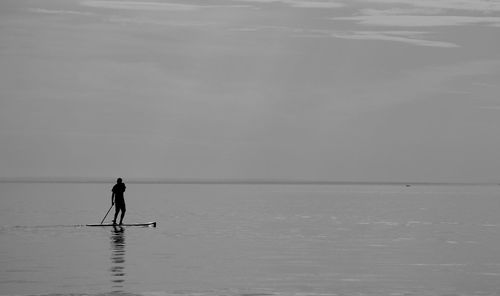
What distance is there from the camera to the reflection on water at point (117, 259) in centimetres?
2301

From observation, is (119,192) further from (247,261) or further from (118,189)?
(247,261)

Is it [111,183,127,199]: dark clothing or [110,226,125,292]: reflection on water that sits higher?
[111,183,127,199]: dark clothing

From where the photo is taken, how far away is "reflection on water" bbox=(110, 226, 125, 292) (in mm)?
23009

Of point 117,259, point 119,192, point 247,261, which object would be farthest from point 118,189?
point 247,261

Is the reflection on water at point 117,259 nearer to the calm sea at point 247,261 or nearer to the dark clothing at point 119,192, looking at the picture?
the calm sea at point 247,261

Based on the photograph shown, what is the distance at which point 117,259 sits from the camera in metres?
29.2

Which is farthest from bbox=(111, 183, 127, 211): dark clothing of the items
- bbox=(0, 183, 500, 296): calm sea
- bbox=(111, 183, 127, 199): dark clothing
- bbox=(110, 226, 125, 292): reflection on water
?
bbox=(110, 226, 125, 292): reflection on water

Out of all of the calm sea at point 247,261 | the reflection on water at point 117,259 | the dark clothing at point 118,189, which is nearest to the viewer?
the calm sea at point 247,261

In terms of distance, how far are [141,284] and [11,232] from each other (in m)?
21.5

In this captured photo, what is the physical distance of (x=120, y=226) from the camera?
47.3 m

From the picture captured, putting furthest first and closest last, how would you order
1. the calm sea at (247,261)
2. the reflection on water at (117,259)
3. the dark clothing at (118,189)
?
the dark clothing at (118,189) → the reflection on water at (117,259) → the calm sea at (247,261)

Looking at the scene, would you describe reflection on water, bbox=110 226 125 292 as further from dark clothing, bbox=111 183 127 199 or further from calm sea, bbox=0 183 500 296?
dark clothing, bbox=111 183 127 199

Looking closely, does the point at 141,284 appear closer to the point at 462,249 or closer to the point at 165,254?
the point at 165,254

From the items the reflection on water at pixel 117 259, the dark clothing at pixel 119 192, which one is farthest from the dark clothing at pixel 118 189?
the reflection on water at pixel 117 259
